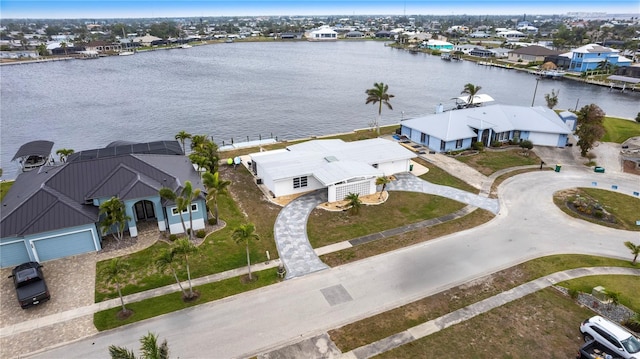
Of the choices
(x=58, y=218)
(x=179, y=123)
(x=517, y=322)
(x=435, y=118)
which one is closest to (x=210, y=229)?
(x=58, y=218)

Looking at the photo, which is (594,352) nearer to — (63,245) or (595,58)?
(63,245)

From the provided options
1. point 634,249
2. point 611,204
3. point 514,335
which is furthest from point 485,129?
point 514,335

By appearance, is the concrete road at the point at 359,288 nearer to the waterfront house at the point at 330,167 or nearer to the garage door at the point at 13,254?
the waterfront house at the point at 330,167

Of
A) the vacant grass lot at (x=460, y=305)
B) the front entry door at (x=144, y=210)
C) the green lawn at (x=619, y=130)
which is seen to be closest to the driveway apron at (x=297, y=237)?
the vacant grass lot at (x=460, y=305)

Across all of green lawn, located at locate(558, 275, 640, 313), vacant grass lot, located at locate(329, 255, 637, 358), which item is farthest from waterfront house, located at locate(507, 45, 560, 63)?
green lawn, located at locate(558, 275, 640, 313)

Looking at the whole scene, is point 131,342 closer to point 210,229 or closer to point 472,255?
point 210,229

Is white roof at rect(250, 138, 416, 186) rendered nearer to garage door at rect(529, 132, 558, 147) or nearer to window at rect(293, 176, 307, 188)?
window at rect(293, 176, 307, 188)

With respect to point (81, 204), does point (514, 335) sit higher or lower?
lower
